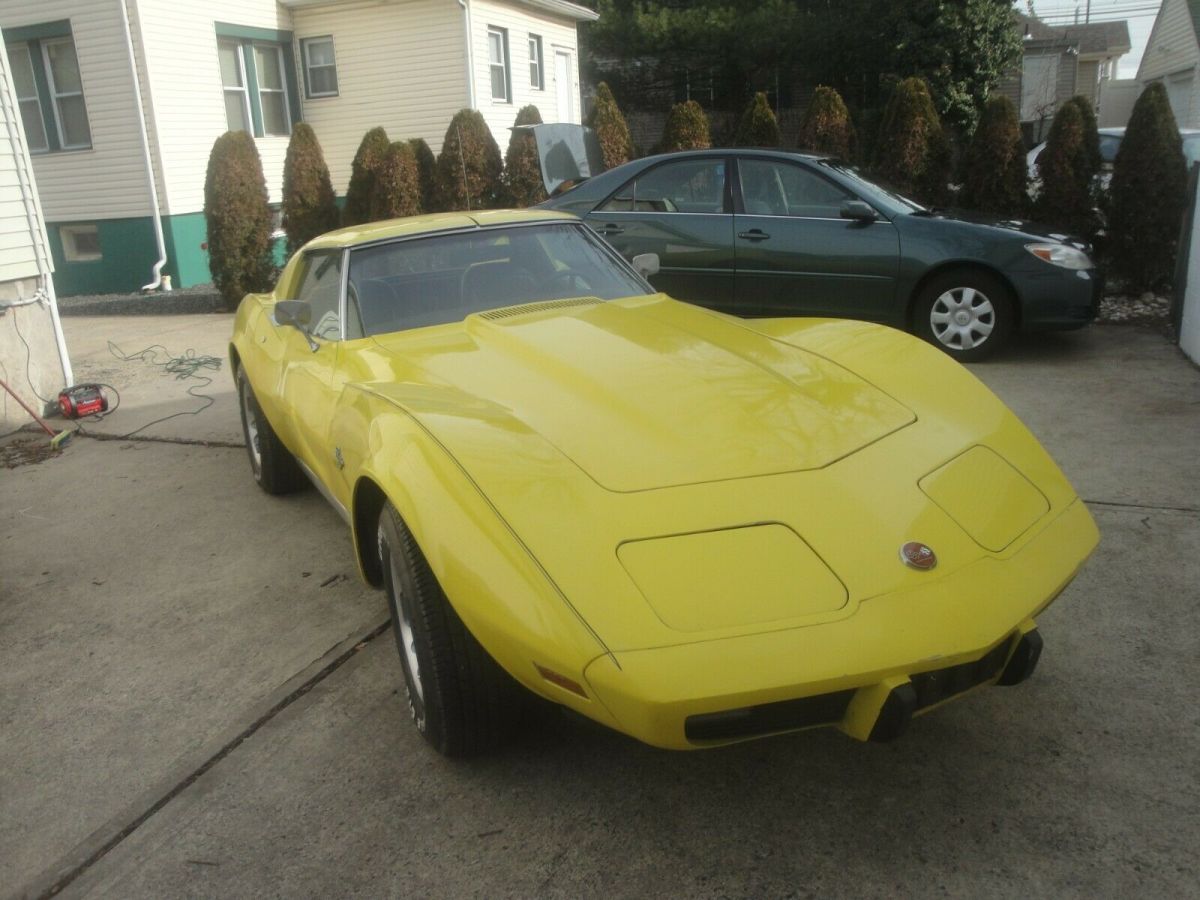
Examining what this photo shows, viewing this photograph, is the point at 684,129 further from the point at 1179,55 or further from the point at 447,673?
the point at 1179,55

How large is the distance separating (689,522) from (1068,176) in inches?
329

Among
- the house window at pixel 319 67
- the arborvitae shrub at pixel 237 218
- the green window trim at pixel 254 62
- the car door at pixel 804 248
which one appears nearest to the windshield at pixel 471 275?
the car door at pixel 804 248

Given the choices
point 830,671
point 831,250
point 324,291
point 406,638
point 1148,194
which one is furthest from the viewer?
point 1148,194

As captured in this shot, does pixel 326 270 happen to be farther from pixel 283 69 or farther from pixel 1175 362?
pixel 283 69

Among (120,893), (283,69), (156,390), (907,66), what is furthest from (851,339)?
(907,66)

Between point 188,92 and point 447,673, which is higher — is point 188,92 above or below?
above

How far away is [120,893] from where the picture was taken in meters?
2.37

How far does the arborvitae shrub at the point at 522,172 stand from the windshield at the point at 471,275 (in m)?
7.75

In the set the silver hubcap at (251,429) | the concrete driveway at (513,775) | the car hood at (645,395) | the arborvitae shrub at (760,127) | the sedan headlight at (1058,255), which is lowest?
the concrete driveway at (513,775)

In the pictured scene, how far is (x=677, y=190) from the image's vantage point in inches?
307

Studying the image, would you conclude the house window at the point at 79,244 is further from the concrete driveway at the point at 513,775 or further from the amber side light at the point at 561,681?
the amber side light at the point at 561,681

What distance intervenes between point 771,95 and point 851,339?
95.7 ft

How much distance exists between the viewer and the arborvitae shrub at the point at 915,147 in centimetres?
987

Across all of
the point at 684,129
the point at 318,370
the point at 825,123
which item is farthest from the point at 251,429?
the point at 684,129
